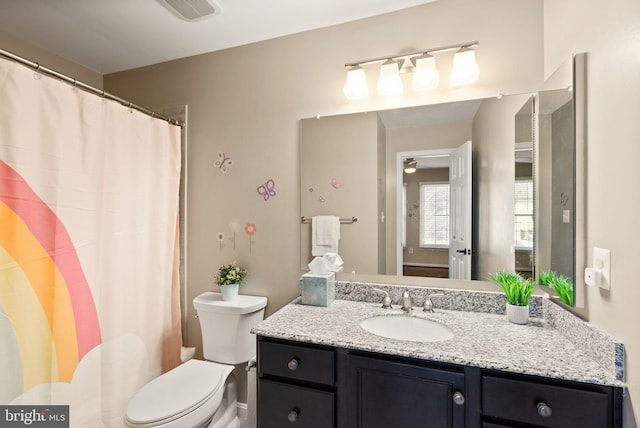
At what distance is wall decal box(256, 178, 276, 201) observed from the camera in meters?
1.94

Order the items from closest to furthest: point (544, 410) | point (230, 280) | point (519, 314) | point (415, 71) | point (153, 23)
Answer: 1. point (544, 410)
2. point (519, 314)
3. point (415, 71)
4. point (153, 23)
5. point (230, 280)

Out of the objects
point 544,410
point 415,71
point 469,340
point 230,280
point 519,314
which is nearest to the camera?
point 544,410

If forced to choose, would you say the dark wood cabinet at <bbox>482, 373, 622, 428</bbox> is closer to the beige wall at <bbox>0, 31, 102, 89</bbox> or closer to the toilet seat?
the toilet seat

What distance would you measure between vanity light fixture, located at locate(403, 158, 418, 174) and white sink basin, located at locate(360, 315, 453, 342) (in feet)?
2.44

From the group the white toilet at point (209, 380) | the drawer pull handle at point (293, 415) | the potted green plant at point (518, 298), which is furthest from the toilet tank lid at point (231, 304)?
the potted green plant at point (518, 298)

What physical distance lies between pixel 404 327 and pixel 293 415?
626 millimetres

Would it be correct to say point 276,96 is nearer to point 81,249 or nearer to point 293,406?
point 81,249

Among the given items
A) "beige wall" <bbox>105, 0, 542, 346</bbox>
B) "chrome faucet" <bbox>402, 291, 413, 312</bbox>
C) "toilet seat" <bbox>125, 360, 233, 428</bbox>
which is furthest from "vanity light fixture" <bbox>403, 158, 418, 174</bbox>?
"toilet seat" <bbox>125, 360, 233, 428</bbox>

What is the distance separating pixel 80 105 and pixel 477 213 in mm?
2052

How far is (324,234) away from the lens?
5.91ft

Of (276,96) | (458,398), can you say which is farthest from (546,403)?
(276,96)

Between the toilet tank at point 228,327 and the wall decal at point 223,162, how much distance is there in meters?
0.86

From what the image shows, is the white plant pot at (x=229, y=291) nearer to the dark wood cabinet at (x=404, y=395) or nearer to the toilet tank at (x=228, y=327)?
the toilet tank at (x=228, y=327)

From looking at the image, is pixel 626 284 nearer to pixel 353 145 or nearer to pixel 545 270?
pixel 545 270
